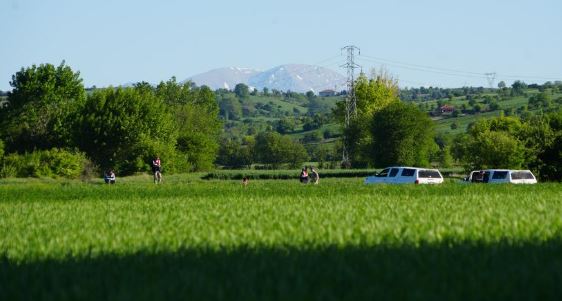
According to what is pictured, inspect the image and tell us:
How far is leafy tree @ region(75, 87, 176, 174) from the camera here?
96812mm

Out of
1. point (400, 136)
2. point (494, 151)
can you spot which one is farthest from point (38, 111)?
point (494, 151)

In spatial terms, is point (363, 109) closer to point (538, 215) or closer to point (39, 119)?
point (39, 119)

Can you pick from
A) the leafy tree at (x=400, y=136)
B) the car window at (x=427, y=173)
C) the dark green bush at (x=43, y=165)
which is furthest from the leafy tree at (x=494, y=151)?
the dark green bush at (x=43, y=165)

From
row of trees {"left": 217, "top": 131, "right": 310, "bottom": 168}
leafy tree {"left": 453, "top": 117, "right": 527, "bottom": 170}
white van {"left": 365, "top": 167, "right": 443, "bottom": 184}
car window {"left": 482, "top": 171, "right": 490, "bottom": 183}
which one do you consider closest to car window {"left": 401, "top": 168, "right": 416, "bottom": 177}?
white van {"left": 365, "top": 167, "right": 443, "bottom": 184}

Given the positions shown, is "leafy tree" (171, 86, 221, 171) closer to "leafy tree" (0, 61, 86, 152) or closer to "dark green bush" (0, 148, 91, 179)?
"leafy tree" (0, 61, 86, 152)

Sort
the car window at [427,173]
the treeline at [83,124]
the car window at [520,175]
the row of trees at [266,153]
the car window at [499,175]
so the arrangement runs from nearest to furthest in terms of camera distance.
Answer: the car window at [520,175], the car window at [499,175], the car window at [427,173], the treeline at [83,124], the row of trees at [266,153]

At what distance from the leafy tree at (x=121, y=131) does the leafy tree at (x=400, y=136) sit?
76.5 ft

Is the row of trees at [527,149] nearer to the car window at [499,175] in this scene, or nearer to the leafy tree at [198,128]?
the car window at [499,175]

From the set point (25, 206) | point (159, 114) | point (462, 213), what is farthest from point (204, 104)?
point (462, 213)

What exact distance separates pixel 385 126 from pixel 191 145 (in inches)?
1085

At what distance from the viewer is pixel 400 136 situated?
104500 millimetres

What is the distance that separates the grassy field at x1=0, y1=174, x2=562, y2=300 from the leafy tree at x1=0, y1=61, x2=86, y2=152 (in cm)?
7519

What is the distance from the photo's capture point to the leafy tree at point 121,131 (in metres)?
96.8

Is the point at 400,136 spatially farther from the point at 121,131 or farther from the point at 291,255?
the point at 291,255
